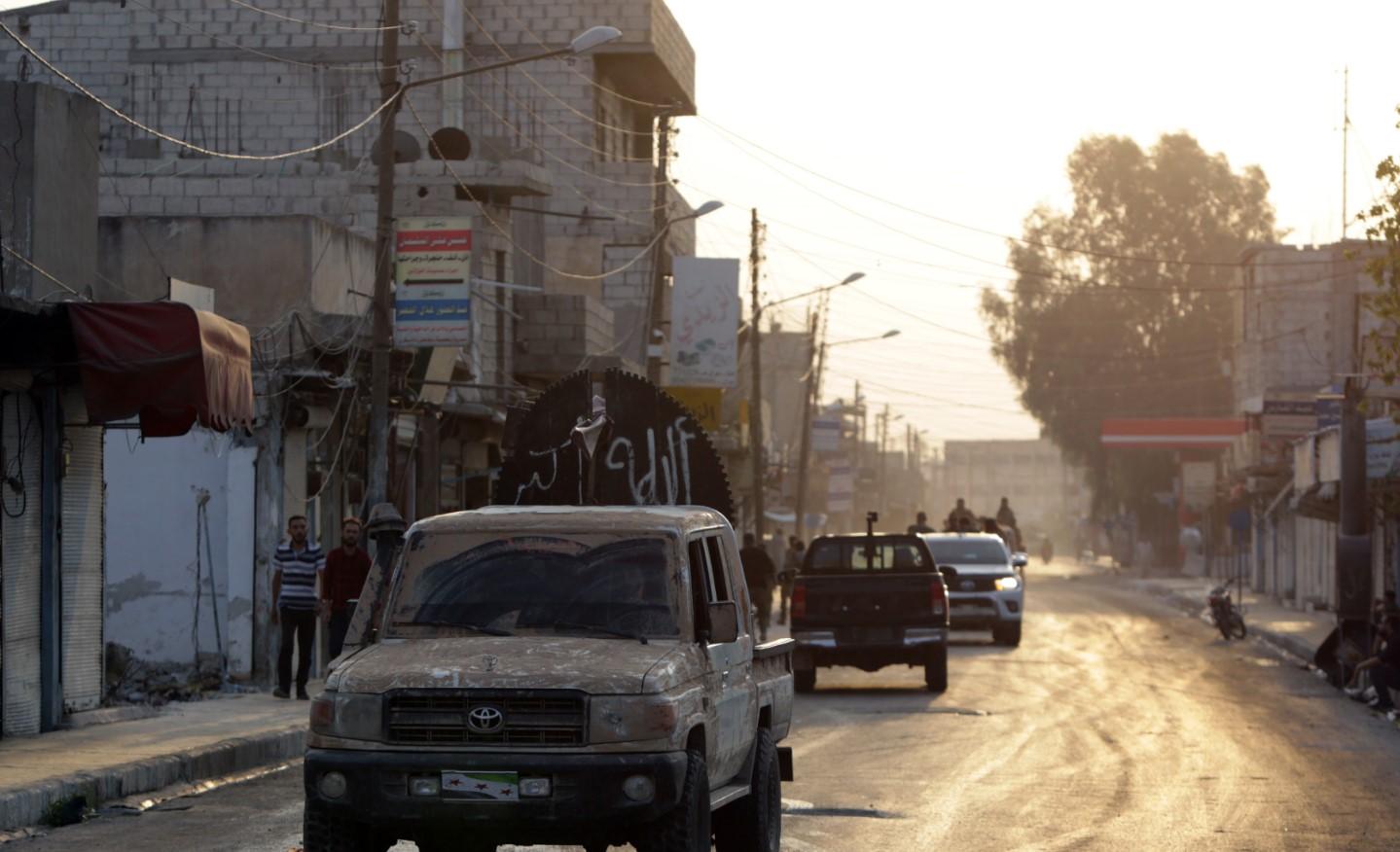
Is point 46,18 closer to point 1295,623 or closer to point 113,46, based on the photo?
point 113,46

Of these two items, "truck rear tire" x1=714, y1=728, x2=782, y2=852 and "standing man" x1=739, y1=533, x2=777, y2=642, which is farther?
"standing man" x1=739, y1=533, x2=777, y2=642

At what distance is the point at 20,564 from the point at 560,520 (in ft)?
31.4

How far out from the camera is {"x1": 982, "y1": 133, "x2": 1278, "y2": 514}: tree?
83812mm

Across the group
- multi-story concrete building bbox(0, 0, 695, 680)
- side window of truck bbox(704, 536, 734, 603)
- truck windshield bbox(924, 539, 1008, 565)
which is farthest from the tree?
side window of truck bbox(704, 536, 734, 603)

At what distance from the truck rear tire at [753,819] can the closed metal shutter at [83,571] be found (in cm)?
997

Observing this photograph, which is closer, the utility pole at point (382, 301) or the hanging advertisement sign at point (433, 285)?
the utility pole at point (382, 301)

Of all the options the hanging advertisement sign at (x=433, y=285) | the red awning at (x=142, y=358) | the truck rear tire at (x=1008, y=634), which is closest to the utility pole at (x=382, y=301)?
the hanging advertisement sign at (x=433, y=285)

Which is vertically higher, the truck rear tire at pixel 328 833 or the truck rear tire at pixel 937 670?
the truck rear tire at pixel 328 833

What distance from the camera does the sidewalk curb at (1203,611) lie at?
1403 inches

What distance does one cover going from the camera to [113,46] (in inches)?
2130

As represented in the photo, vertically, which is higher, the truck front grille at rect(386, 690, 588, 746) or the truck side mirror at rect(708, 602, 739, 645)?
the truck side mirror at rect(708, 602, 739, 645)

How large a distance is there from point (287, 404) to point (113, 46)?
101ft

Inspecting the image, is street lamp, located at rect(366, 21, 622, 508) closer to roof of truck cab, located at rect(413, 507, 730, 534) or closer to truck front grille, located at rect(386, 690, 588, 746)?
roof of truck cab, located at rect(413, 507, 730, 534)

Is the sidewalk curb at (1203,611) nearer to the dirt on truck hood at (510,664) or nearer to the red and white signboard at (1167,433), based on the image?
the red and white signboard at (1167,433)
